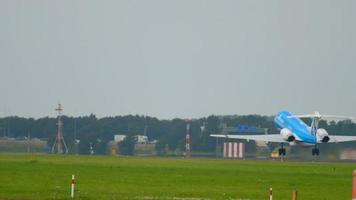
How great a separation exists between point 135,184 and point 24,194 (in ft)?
44.1

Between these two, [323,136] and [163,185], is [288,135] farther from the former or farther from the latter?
[163,185]

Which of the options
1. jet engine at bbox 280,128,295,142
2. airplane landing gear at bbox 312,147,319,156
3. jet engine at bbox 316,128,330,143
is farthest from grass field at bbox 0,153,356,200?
jet engine at bbox 280,128,295,142

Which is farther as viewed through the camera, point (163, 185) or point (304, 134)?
point (304, 134)

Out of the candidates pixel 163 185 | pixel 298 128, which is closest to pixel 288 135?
pixel 298 128

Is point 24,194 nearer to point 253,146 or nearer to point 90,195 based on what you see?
point 90,195

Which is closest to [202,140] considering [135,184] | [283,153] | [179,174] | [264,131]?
[264,131]

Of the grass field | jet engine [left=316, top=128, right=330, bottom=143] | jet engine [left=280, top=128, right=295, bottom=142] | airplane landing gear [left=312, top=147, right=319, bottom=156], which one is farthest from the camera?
jet engine [left=280, top=128, right=295, bottom=142]

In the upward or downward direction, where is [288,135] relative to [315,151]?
upward

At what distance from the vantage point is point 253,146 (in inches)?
6683

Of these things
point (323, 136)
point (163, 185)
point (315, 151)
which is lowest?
point (163, 185)

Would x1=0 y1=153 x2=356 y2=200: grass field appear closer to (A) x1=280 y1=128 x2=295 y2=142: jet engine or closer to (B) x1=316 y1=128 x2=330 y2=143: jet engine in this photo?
(B) x1=316 y1=128 x2=330 y2=143: jet engine

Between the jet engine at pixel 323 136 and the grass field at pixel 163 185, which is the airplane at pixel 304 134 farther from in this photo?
the grass field at pixel 163 185

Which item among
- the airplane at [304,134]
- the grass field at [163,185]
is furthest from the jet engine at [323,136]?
the grass field at [163,185]

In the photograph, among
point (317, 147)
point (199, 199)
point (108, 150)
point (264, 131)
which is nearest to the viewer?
point (199, 199)
